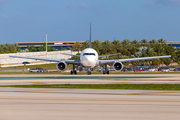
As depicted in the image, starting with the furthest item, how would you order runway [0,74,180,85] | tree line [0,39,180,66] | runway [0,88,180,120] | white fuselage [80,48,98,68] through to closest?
tree line [0,39,180,66], white fuselage [80,48,98,68], runway [0,74,180,85], runway [0,88,180,120]

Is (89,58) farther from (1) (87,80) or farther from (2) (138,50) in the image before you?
(2) (138,50)

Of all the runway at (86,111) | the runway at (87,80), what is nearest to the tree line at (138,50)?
the runway at (87,80)

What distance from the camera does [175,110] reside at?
12.6 metres

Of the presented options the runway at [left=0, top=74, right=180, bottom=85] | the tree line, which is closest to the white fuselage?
the runway at [left=0, top=74, right=180, bottom=85]

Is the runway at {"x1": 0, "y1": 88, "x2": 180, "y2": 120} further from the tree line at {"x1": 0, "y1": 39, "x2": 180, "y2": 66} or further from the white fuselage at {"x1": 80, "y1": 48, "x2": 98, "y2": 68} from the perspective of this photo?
the tree line at {"x1": 0, "y1": 39, "x2": 180, "y2": 66}

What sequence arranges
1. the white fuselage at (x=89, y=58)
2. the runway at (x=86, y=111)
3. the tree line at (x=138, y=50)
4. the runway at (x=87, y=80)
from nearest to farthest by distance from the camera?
1. the runway at (x=86, y=111)
2. the runway at (x=87, y=80)
3. the white fuselage at (x=89, y=58)
4. the tree line at (x=138, y=50)

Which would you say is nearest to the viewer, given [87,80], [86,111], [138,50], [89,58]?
[86,111]

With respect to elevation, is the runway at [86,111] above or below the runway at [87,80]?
below

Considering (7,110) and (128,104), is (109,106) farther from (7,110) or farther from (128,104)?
(7,110)

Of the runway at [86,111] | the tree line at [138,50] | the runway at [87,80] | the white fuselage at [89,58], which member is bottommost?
the runway at [86,111]

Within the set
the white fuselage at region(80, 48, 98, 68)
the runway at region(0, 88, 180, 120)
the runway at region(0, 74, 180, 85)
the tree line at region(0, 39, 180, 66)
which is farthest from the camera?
the tree line at region(0, 39, 180, 66)

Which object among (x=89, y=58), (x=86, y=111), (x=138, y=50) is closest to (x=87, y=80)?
(x=89, y=58)

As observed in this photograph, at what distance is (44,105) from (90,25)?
5624 cm

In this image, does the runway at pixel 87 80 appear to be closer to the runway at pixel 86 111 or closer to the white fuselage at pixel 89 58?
Result: the white fuselage at pixel 89 58
